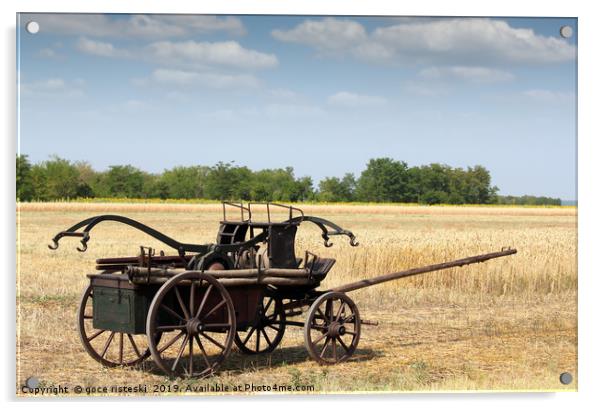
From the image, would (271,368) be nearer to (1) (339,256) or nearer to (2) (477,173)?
(1) (339,256)

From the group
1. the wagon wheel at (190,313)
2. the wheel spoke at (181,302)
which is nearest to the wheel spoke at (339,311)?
the wagon wheel at (190,313)

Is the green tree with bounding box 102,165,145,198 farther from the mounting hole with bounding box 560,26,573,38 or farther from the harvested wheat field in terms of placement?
the mounting hole with bounding box 560,26,573,38

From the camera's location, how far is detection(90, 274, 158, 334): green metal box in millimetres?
9820

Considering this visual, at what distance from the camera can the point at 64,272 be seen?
18734 millimetres

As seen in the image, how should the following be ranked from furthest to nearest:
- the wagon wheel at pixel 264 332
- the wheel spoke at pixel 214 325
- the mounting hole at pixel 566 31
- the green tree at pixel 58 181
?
the green tree at pixel 58 181
the wagon wheel at pixel 264 332
the mounting hole at pixel 566 31
the wheel spoke at pixel 214 325

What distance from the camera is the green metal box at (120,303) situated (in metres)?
9.82

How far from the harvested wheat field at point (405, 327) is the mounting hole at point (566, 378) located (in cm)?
7

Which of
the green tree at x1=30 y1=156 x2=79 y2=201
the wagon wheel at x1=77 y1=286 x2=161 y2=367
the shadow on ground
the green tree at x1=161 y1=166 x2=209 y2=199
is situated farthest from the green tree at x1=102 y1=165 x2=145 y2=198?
the shadow on ground

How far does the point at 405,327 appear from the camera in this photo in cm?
1420

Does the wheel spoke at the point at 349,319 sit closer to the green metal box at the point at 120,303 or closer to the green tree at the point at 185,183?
the green metal box at the point at 120,303

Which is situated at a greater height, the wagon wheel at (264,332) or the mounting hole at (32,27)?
the mounting hole at (32,27)

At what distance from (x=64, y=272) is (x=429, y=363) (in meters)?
9.92

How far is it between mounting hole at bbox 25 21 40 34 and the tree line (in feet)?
81.6

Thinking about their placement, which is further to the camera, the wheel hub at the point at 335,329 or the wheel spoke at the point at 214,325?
the wheel hub at the point at 335,329
